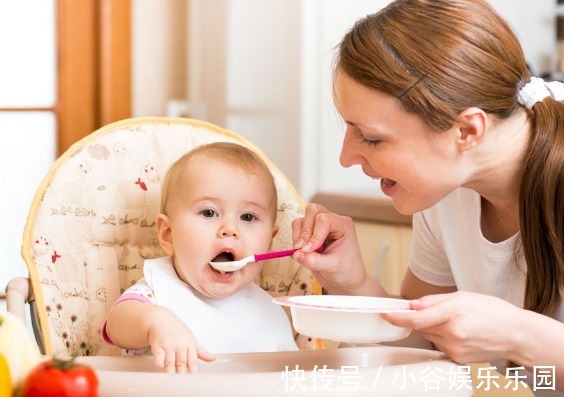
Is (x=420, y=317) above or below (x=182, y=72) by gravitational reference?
below

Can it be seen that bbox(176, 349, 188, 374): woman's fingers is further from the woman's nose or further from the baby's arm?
the woman's nose

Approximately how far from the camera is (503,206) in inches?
63.2

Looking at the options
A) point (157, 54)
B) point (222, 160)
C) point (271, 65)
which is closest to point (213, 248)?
point (222, 160)

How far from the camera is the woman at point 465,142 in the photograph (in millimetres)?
1372

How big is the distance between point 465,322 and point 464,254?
1.70 ft

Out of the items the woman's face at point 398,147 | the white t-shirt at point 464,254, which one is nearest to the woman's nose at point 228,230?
the woman's face at point 398,147

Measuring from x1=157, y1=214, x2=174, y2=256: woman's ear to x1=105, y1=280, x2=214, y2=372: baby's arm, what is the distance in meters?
0.13

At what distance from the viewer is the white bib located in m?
1.53

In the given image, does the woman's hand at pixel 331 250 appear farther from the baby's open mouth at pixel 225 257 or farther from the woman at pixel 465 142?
the baby's open mouth at pixel 225 257

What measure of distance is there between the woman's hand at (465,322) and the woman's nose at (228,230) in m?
0.41

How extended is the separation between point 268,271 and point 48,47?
158 centimetres

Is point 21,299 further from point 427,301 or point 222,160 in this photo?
point 427,301

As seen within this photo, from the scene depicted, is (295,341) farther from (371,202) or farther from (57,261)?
(371,202)

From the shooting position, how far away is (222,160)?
1571 mm
